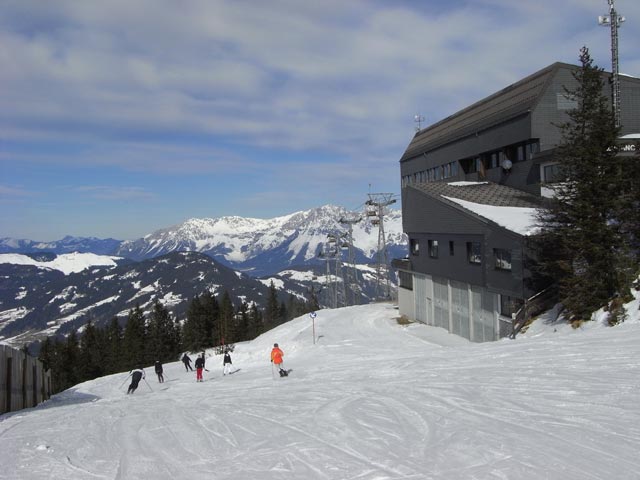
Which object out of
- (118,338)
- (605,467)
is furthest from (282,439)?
(118,338)

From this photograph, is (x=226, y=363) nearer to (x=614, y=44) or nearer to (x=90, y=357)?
(x=614, y=44)

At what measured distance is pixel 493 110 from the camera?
117ft

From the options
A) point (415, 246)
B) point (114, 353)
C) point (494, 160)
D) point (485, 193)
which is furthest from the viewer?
point (114, 353)

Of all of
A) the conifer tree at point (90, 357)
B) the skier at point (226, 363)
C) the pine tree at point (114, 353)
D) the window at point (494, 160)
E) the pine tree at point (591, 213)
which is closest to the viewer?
the pine tree at point (591, 213)

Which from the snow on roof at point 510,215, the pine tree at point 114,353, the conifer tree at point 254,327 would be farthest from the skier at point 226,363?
the conifer tree at point 254,327

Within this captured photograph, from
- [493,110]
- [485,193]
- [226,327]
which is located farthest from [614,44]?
[226,327]

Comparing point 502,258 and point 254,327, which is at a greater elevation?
point 502,258

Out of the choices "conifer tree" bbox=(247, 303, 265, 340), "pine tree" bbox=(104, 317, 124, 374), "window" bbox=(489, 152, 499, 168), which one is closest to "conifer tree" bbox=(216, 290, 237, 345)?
"conifer tree" bbox=(247, 303, 265, 340)

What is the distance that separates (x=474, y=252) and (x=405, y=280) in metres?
14.1

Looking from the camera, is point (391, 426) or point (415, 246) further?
point (415, 246)

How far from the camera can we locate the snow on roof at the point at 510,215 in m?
24.6

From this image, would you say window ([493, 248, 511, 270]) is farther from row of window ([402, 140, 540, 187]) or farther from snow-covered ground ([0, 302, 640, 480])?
row of window ([402, 140, 540, 187])

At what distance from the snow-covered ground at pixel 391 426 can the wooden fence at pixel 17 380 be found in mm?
1542

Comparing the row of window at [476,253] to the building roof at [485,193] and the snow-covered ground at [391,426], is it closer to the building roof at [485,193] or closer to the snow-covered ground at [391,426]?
the building roof at [485,193]
